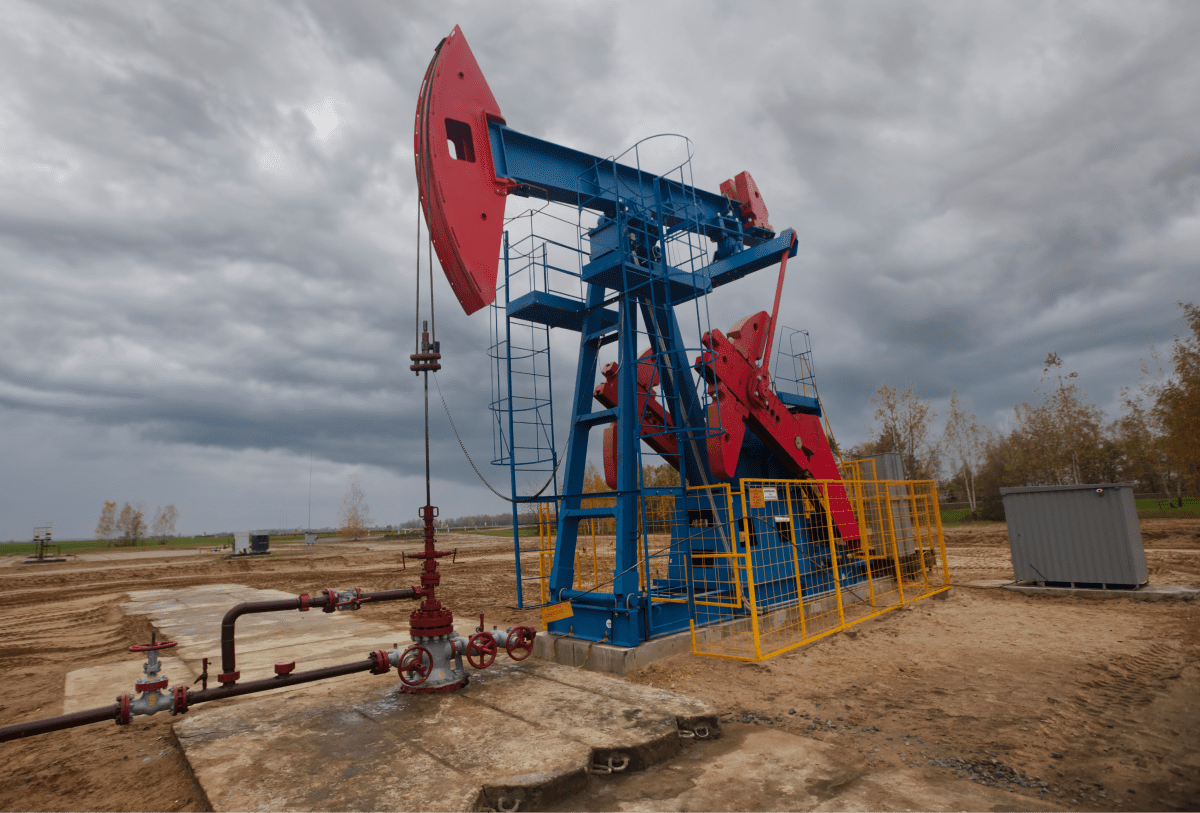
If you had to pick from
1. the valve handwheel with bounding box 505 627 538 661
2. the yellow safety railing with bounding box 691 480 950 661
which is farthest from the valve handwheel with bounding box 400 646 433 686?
the yellow safety railing with bounding box 691 480 950 661

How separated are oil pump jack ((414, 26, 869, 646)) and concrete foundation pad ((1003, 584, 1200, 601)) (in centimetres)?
358

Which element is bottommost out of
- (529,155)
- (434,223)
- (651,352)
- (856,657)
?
(856,657)

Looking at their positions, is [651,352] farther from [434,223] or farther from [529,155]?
[434,223]

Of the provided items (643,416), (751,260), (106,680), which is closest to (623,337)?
(643,416)

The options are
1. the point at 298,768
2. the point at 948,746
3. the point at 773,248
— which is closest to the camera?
the point at 298,768

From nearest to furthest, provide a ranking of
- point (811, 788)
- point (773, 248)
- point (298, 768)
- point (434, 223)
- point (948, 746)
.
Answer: point (811, 788)
point (298, 768)
point (948, 746)
point (434, 223)
point (773, 248)

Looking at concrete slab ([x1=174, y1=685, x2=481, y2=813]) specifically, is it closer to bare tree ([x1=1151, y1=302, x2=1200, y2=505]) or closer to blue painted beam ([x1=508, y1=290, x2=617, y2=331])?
blue painted beam ([x1=508, y1=290, x2=617, y2=331])

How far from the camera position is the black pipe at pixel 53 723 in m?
3.99

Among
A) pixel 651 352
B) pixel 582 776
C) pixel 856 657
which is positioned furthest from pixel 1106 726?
pixel 651 352

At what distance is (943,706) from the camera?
17.6 ft

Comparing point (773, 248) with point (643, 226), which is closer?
point (643, 226)

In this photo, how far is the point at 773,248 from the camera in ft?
30.4

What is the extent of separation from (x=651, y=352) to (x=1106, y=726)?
5.89m

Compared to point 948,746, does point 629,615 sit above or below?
above
